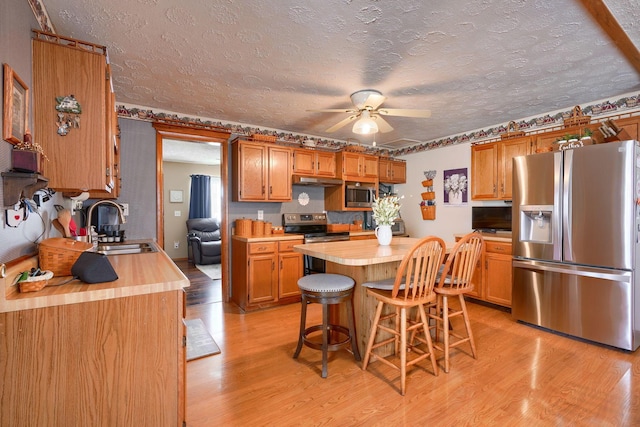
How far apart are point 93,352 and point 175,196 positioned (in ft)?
21.3

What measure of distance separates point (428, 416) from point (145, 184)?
3.58m

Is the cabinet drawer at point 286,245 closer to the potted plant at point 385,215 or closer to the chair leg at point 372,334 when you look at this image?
the potted plant at point 385,215

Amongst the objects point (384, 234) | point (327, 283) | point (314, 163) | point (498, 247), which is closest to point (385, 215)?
point (384, 234)

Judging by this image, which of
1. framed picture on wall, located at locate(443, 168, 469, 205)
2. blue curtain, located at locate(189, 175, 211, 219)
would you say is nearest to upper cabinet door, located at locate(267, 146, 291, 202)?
framed picture on wall, located at locate(443, 168, 469, 205)

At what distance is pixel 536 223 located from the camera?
3.09 m

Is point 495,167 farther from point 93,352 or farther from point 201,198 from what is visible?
point 201,198

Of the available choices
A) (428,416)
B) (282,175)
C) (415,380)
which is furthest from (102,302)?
(282,175)

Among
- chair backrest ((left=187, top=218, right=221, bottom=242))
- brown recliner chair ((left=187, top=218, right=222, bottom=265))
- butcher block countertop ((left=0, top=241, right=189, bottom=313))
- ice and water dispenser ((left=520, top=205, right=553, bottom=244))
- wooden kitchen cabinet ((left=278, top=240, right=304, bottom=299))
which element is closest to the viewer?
butcher block countertop ((left=0, top=241, right=189, bottom=313))

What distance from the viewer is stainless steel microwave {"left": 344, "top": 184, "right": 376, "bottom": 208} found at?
187 inches

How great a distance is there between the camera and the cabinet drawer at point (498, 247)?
140 inches

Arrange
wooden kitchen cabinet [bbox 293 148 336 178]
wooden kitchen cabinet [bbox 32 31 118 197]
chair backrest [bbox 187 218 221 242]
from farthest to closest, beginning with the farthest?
chair backrest [bbox 187 218 221 242] < wooden kitchen cabinet [bbox 293 148 336 178] < wooden kitchen cabinet [bbox 32 31 118 197]

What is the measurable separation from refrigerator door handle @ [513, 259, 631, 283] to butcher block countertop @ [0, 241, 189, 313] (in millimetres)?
3235

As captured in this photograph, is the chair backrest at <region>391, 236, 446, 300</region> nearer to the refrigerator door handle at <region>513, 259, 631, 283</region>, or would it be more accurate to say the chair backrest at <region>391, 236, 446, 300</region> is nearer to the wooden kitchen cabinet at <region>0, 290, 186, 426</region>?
the wooden kitchen cabinet at <region>0, 290, 186, 426</region>

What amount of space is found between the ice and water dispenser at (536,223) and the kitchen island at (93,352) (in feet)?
10.6
